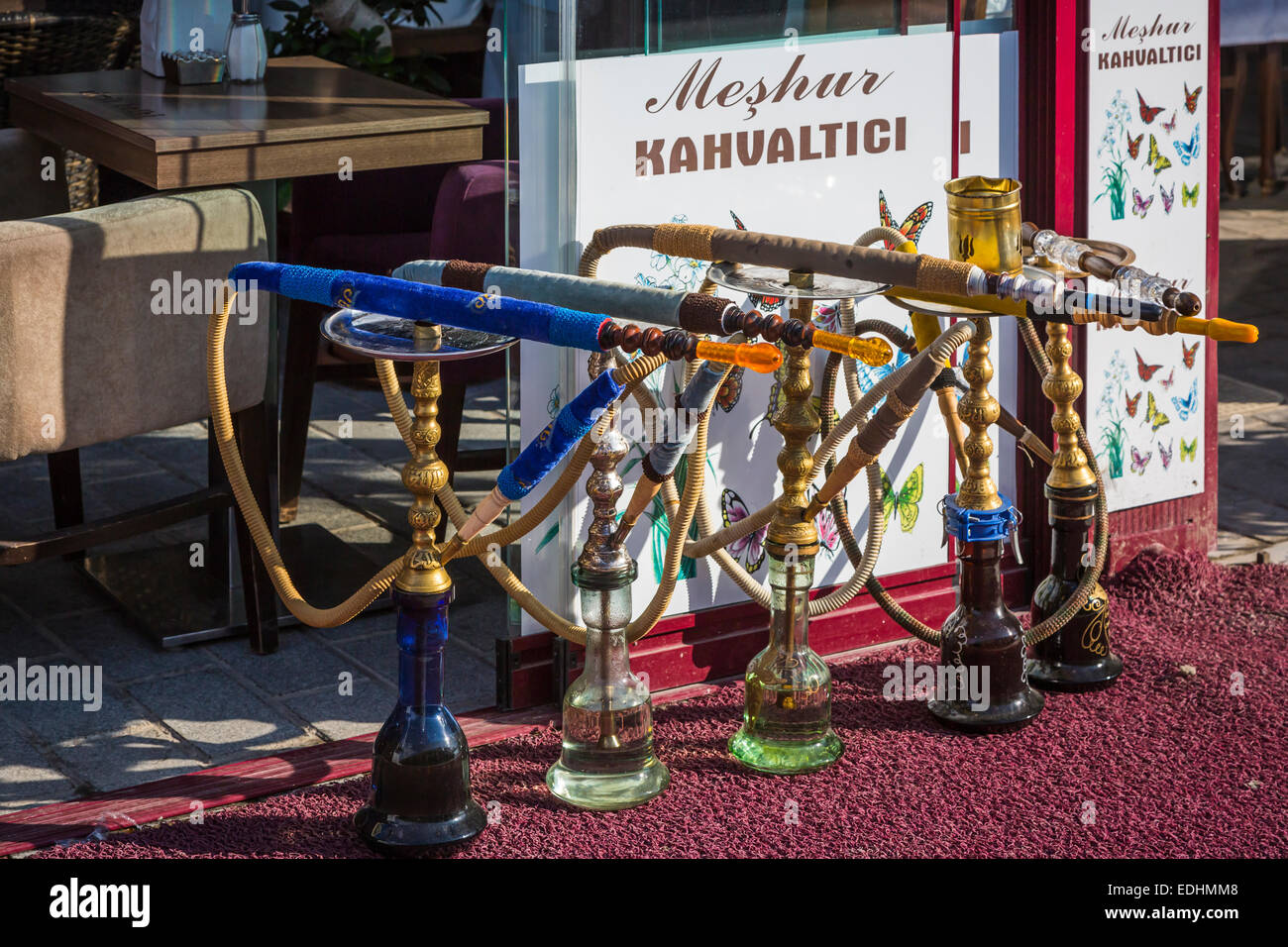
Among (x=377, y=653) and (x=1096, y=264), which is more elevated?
(x=1096, y=264)

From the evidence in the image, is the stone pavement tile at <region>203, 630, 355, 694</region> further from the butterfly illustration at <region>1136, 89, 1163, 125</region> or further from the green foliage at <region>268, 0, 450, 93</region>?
the green foliage at <region>268, 0, 450, 93</region>

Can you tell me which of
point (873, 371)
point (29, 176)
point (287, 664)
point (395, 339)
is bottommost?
point (287, 664)

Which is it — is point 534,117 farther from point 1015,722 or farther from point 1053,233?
point 1015,722

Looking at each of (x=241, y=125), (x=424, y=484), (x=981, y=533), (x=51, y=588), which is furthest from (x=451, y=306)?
(x=51, y=588)

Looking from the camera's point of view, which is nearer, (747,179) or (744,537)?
(747,179)

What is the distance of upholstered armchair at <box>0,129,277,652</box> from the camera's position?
3.41m

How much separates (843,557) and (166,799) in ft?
5.15

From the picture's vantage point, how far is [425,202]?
5109 millimetres

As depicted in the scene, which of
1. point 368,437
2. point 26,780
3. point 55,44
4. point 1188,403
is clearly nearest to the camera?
point 26,780

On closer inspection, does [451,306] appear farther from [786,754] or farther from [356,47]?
[356,47]

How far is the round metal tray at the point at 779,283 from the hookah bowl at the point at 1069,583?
728 millimetres

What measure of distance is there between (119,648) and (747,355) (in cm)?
206

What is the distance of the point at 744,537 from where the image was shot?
3652 mm

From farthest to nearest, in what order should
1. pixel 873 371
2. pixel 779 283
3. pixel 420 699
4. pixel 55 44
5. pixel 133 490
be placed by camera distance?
pixel 55 44 < pixel 133 490 < pixel 873 371 < pixel 779 283 < pixel 420 699
